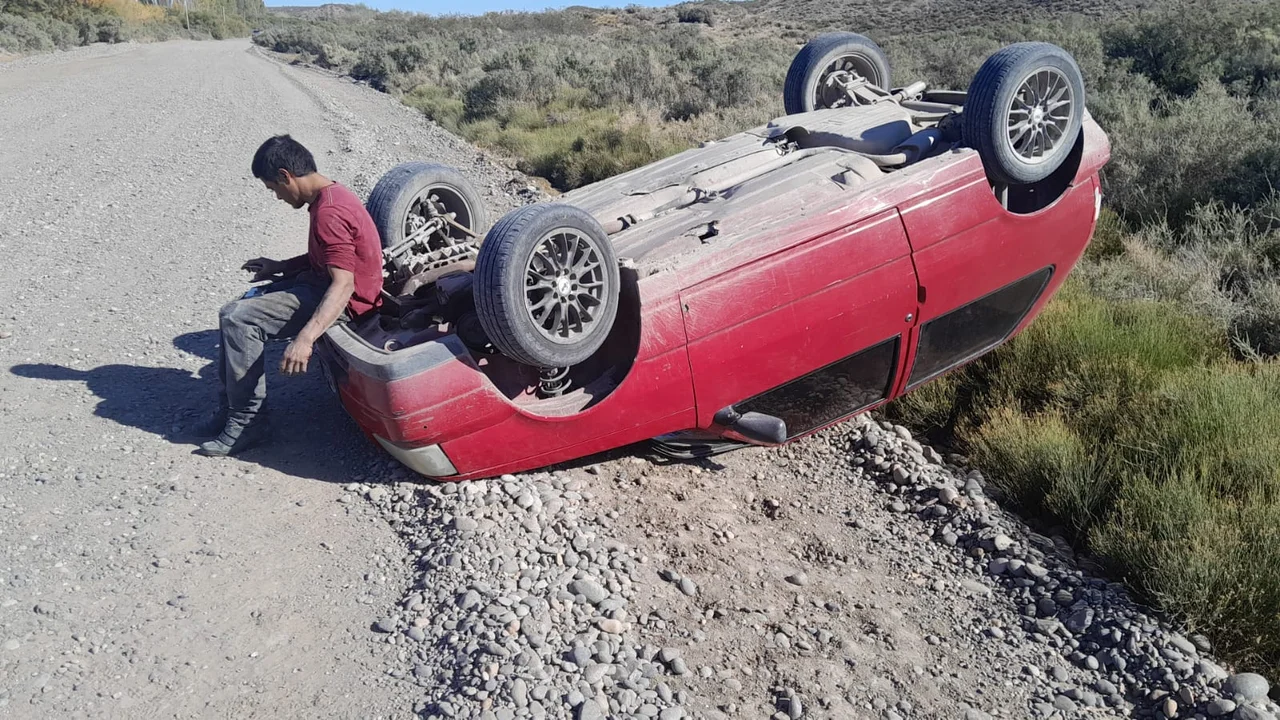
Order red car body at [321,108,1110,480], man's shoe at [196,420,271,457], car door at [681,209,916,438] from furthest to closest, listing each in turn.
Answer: man's shoe at [196,420,271,457]
car door at [681,209,916,438]
red car body at [321,108,1110,480]

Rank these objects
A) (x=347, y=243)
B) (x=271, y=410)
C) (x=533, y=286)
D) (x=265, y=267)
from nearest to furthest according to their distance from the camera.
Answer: (x=533, y=286)
(x=347, y=243)
(x=265, y=267)
(x=271, y=410)

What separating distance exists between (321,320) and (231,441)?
987mm

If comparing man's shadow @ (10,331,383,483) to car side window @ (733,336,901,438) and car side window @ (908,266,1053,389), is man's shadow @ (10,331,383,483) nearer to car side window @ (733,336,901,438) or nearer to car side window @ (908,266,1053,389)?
car side window @ (733,336,901,438)

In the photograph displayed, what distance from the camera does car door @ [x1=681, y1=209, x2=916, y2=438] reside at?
4.27 m

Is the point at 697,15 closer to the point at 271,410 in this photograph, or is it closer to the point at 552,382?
the point at 271,410

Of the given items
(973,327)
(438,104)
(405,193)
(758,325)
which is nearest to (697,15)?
(438,104)

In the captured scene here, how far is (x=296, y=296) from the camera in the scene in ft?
15.5

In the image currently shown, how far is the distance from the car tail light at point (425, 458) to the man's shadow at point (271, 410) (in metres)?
0.58

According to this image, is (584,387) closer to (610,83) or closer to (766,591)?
(766,591)

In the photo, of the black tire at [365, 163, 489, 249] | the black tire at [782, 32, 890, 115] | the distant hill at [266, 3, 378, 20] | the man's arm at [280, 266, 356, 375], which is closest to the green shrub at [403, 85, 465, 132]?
the black tire at [782, 32, 890, 115]

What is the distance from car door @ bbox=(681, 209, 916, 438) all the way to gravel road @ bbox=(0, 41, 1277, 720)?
2.04ft

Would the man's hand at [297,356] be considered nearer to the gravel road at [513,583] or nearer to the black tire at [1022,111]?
the gravel road at [513,583]

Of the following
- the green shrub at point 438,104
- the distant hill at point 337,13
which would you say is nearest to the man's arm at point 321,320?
Answer: the green shrub at point 438,104

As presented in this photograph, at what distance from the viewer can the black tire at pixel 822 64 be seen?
658 centimetres
